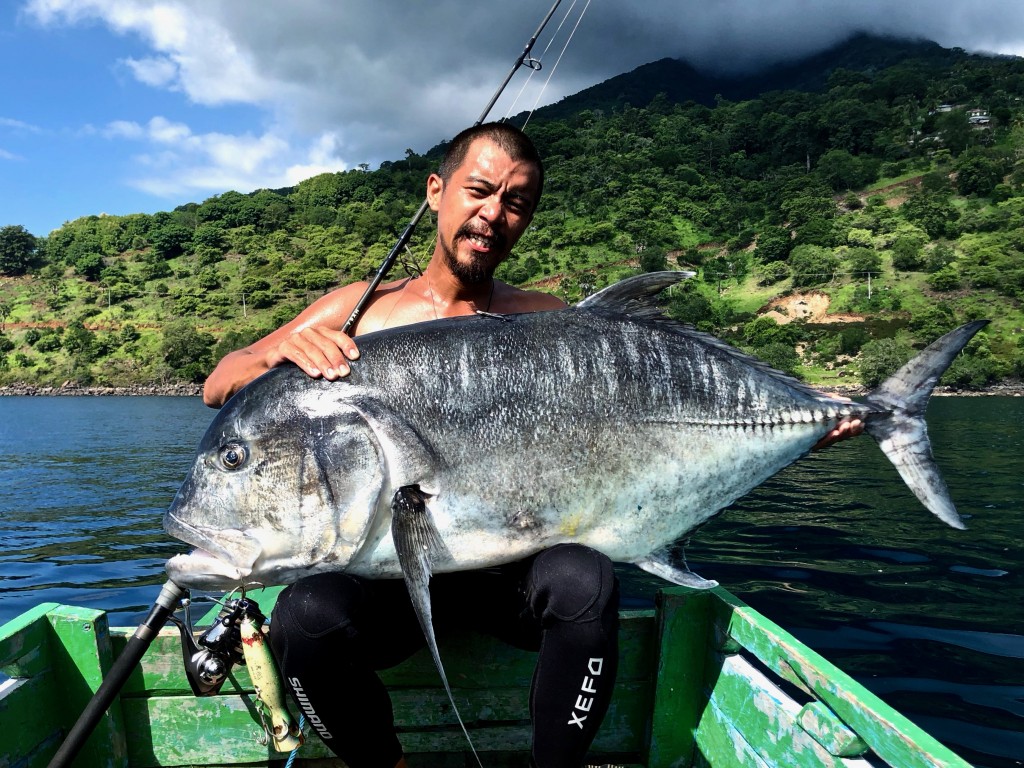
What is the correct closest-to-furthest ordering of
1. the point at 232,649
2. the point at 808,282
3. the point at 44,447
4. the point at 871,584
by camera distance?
the point at 232,649 < the point at 871,584 < the point at 44,447 < the point at 808,282

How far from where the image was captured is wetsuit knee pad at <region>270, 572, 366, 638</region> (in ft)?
7.14

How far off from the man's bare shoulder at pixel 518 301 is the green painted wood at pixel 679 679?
64.4 inches

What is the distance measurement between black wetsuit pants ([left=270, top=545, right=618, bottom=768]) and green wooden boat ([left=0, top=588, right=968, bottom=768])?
0.64 meters

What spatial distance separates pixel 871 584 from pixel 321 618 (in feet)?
24.7

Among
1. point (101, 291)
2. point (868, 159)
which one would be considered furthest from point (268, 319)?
point (868, 159)

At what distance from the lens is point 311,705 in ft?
7.37

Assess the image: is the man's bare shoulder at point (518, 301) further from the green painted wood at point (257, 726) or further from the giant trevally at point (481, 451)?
the green painted wood at point (257, 726)

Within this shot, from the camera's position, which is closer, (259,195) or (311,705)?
(311,705)

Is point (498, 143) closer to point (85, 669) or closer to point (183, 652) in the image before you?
point (183, 652)

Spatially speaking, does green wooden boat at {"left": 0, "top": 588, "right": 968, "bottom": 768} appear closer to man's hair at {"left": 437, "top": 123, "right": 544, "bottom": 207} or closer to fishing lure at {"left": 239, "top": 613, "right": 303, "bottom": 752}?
fishing lure at {"left": 239, "top": 613, "right": 303, "bottom": 752}

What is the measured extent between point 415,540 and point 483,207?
1.69 meters

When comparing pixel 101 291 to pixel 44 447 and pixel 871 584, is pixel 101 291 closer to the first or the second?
pixel 44 447

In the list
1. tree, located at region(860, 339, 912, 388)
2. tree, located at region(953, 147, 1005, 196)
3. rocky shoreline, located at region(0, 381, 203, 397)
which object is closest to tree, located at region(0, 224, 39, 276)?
rocky shoreline, located at region(0, 381, 203, 397)

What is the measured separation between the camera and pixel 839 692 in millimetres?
2076
